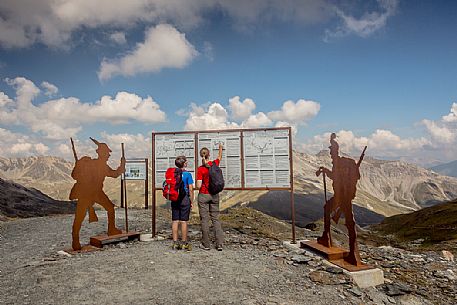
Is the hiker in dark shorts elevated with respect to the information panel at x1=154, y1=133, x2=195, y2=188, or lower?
lower

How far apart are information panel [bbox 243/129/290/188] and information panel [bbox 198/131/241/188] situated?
0.95 feet

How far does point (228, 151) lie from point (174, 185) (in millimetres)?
2767

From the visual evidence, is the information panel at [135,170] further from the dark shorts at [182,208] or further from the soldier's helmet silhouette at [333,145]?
the soldier's helmet silhouette at [333,145]

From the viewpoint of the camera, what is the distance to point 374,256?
11.3 m

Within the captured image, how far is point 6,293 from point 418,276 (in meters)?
11.1

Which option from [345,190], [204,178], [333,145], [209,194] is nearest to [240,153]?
[204,178]

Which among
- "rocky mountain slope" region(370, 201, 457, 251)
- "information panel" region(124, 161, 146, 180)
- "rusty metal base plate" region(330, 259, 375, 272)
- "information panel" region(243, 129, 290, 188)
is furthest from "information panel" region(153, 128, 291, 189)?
"rocky mountain slope" region(370, 201, 457, 251)

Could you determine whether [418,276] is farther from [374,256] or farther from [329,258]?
[329,258]

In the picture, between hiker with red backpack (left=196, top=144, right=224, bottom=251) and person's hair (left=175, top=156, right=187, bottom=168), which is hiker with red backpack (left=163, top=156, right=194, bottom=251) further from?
hiker with red backpack (left=196, top=144, right=224, bottom=251)

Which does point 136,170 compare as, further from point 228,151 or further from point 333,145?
point 333,145

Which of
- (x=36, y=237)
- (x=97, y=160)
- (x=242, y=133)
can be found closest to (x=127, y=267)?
(x=97, y=160)

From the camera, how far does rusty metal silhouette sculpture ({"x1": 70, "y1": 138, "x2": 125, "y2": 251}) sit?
10328 millimetres

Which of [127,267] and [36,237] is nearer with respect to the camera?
[127,267]

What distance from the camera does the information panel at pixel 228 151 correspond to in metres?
11.8
